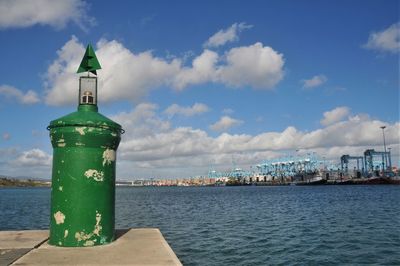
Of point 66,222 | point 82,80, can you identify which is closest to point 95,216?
point 66,222

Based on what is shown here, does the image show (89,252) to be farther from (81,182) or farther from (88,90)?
(88,90)

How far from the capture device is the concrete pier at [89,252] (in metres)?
5.43

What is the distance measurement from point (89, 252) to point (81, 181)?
4.77ft

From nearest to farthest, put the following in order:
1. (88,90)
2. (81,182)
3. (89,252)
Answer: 1. (89,252)
2. (81,182)
3. (88,90)

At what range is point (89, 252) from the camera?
6277 mm

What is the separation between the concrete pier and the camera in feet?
17.8

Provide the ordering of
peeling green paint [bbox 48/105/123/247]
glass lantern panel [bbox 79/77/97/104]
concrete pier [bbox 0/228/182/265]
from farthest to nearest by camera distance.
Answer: glass lantern panel [bbox 79/77/97/104], peeling green paint [bbox 48/105/123/247], concrete pier [bbox 0/228/182/265]

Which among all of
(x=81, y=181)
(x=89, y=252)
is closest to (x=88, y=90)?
(x=81, y=181)

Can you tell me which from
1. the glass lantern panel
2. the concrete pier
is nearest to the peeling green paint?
the concrete pier

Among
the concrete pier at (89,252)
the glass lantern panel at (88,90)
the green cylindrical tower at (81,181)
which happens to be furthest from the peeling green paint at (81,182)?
the glass lantern panel at (88,90)

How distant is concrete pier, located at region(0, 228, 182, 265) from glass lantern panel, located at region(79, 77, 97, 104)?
9.43 ft

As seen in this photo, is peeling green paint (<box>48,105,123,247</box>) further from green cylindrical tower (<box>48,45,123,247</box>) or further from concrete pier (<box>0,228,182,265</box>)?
concrete pier (<box>0,228,182,265</box>)

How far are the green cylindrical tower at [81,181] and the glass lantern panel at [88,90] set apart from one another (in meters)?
0.49

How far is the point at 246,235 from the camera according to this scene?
2128 cm
